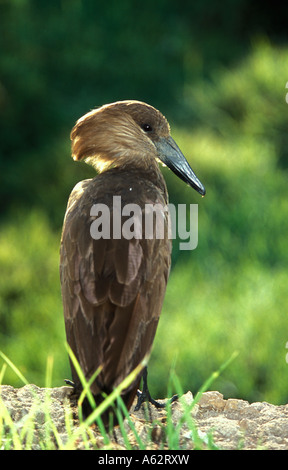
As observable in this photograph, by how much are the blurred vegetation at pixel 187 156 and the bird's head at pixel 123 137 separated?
0.57 metres

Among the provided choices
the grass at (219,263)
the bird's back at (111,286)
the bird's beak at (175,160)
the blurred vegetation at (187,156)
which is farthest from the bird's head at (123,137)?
the grass at (219,263)

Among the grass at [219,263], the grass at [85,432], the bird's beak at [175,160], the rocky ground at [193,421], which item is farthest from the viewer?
the grass at [219,263]

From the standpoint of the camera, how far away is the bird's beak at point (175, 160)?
228 cm

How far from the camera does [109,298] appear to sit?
184 cm

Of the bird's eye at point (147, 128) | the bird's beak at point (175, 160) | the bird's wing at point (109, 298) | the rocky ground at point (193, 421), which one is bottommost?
the rocky ground at point (193, 421)

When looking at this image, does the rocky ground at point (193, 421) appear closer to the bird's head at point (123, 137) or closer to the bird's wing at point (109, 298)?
the bird's wing at point (109, 298)

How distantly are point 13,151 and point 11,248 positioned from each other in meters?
1.84

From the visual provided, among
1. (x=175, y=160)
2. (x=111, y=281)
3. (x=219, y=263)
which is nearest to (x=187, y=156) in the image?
Result: (x=219, y=263)

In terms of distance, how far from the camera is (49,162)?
5.90 m

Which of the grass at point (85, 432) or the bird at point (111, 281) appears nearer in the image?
the grass at point (85, 432)

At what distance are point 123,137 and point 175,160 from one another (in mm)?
163

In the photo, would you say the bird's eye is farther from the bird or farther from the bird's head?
the bird
